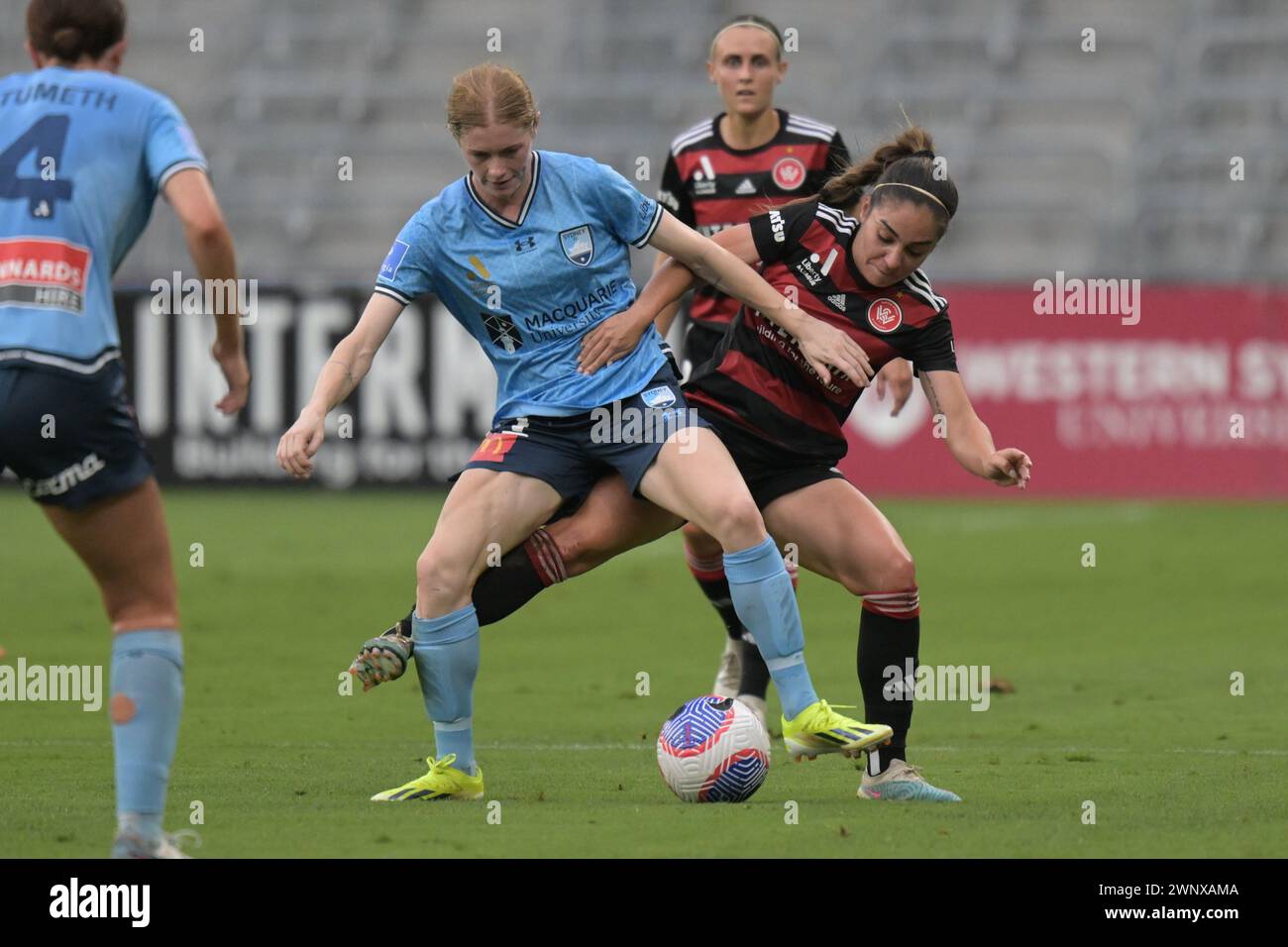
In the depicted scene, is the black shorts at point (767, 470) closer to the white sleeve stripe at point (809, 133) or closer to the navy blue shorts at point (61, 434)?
the white sleeve stripe at point (809, 133)

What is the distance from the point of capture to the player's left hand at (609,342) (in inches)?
260

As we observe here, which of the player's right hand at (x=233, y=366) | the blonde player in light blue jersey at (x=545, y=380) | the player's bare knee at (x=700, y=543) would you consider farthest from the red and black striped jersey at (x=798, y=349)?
the player's right hand at (x=233, y=366)

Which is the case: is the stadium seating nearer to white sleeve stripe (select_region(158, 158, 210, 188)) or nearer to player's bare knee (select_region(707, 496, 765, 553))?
player's bare knee (select_region(707, 496, 765, 553))

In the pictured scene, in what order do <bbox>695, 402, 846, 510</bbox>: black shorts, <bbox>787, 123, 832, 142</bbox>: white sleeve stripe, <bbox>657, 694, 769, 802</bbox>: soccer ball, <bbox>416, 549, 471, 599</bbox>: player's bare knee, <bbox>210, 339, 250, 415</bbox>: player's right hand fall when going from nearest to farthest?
<bbox>210, 339, 250, 415</bbox>: player's right hand
<bbox>657, 694, 769, 802</bbox>: soccer ball
<bbox>416, 549, 471, 599</bbox>: player's bare knee
<bbox>695, 402, 846, 510</bbox>: black shorts
<bbox>787, 123, 832, 142</bbox>: white sleeve stripe

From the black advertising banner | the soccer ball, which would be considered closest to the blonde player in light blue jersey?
the soccer ball

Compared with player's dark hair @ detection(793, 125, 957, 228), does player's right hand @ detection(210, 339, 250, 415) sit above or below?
→ below

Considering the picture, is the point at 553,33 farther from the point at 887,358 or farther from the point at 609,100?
the point at 887,358

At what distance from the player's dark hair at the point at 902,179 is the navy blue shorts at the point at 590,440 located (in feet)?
3.00

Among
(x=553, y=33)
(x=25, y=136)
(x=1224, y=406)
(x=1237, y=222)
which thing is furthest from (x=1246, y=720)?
(x=553, y=33)

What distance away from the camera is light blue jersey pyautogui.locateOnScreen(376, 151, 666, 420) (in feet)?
21.5

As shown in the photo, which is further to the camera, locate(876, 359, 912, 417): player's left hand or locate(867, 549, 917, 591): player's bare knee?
locate(876, 359, 912, 417): player's left hand

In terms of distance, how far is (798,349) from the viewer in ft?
22.5

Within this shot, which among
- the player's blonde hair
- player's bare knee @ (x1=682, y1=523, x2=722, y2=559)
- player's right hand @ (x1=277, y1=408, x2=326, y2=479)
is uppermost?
the player's blonde hair

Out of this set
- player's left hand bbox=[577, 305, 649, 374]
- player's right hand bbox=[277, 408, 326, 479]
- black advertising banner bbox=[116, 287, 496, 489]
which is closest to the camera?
player's right hand bbox=[277, 408, 326, 479]
